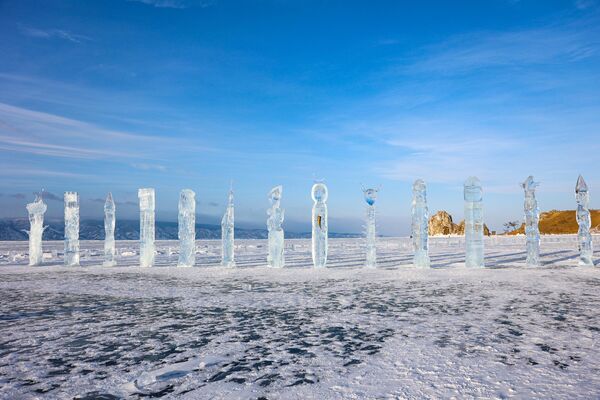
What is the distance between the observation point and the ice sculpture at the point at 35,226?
1437cm

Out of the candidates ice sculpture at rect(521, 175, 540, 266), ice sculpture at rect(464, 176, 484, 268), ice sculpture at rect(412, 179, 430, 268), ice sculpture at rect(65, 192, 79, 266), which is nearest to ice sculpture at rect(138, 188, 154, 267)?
ice sculpture at rect(65, 192, 79, 266)

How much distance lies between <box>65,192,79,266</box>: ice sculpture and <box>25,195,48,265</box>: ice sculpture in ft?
4.44

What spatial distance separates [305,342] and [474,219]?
9.22 metres

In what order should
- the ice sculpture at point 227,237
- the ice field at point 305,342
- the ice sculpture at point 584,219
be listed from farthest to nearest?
1. the ice sculpture at point 227,237
2. the ice sculpture at point 584,219
3. the ice field at point 305,342

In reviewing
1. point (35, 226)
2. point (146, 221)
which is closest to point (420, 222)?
point (146, 221)

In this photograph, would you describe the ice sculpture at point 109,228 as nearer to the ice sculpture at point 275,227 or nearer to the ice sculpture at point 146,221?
the ice sculpture at point 146,221

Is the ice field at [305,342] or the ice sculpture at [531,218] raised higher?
the ice sculpture at [531,218]

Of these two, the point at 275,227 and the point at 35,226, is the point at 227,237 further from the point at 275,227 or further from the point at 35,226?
the point at 35,226

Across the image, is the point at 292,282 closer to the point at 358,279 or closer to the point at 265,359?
the point at 358,279

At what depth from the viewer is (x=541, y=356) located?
3295 mm

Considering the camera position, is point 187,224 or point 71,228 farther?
point 71,228

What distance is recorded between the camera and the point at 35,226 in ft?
47.2

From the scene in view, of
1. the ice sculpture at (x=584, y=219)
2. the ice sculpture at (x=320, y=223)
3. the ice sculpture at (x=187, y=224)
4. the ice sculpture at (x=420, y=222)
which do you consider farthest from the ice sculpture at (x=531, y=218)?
the ice sculpture at (x=187, y=224)

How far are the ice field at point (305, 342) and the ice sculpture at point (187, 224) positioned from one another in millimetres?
5274
